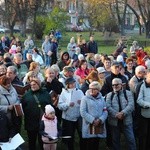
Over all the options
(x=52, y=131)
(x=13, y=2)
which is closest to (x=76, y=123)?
(x=52, y=131)

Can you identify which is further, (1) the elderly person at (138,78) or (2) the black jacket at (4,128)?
(1) the elderly person at (138,78)

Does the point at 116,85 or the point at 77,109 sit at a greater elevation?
the point at 116,85

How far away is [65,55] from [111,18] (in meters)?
53.3

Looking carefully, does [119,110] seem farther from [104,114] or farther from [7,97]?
[7,97]

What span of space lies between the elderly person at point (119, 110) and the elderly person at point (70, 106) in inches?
27.5

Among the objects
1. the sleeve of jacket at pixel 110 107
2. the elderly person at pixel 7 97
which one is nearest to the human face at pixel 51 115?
the elderly person at pixel 7 97

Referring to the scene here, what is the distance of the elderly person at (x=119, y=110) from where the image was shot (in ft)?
29.1

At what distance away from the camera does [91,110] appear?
8.66 meters

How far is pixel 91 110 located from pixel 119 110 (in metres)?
0.66

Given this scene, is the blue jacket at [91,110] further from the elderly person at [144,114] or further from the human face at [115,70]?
the human face at [115,70]

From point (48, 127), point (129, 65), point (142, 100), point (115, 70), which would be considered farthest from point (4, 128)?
point (129, 65)

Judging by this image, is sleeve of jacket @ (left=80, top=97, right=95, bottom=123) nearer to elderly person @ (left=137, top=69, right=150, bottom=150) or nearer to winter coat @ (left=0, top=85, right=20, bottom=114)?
elderly person @ (left=137, top=69, right=150, bottom=150)

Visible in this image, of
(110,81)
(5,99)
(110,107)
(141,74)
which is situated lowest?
(110,107)

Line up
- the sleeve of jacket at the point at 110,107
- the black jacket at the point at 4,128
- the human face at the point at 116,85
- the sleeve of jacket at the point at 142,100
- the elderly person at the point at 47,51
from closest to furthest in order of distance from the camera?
the black jacket at the point at 4,128
the human face at the point at 116,85
the sleeve of jacket at the point at 110,107
the sleeve of jacket at the point at 142,100
the elderly person at the point at 47,51
